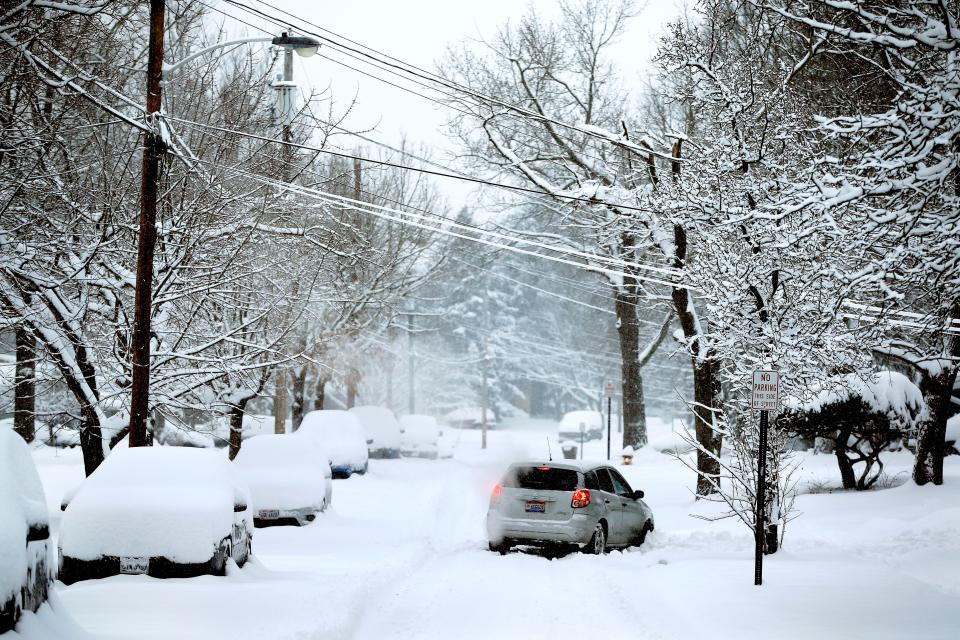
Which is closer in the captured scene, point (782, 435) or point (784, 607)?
point (784, 607)

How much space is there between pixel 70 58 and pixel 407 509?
12538 millimetres

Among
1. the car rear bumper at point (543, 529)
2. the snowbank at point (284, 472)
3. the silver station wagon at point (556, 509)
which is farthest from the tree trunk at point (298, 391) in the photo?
the car rear bumper at point (543, 529)

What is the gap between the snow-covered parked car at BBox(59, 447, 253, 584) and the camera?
10578mm

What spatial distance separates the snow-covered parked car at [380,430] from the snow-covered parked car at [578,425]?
2313cm

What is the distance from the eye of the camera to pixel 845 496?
71.2ft

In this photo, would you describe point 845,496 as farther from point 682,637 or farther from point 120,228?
point 120,228

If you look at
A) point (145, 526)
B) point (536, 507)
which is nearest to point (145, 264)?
point (145, 526)

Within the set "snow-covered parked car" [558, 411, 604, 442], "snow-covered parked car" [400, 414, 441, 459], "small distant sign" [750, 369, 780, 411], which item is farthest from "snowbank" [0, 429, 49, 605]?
"snow-covered parked car" [558, 411, 604, 442]

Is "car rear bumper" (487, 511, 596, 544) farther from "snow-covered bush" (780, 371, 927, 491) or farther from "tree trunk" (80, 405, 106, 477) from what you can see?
"snow-covered bush" (780, 371, 927, 491)

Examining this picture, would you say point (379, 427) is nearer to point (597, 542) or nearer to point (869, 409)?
point (869, 409)

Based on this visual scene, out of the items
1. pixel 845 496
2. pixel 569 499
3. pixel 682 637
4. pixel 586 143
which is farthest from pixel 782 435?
pixel 586 143

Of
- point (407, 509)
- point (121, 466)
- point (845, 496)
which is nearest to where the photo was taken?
point (121, 466)

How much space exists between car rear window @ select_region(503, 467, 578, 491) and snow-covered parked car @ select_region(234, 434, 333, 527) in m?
4.44

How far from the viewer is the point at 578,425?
6625cm
